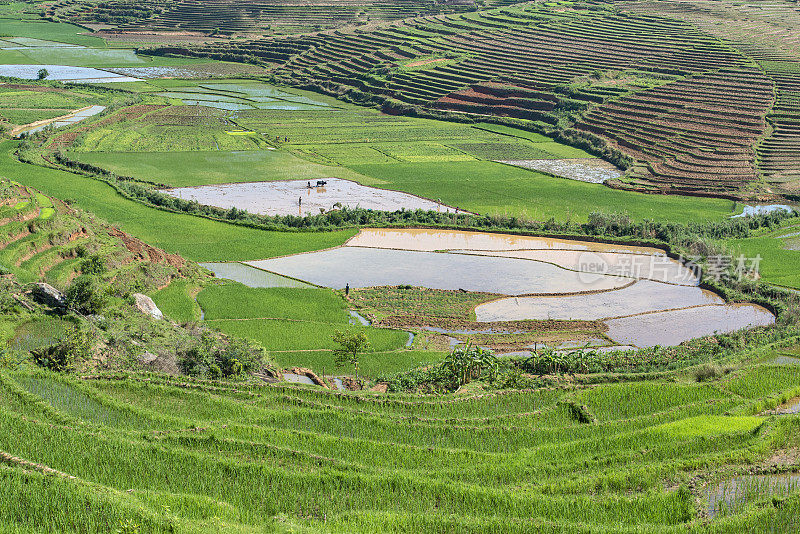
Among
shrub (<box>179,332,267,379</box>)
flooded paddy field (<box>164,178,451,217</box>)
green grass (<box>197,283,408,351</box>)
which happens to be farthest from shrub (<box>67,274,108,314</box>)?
flooded paddy field (<box>164,178,451,217</box>)

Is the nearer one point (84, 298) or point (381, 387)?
point (381, 387)

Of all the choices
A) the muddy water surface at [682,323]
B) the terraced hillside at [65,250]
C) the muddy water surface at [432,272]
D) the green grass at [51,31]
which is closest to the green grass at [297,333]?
the terraced hillside at [65,250]

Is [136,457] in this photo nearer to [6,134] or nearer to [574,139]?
[6,134]

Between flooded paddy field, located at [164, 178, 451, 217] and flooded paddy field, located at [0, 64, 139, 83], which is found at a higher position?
flooded paddy field, located at [0, 64, 139, 83]

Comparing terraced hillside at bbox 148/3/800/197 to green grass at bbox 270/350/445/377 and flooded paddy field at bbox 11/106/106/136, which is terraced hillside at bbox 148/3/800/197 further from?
green grass at bbox 270/350/445/377

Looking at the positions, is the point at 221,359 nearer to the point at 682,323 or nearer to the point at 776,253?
the point at 682,323

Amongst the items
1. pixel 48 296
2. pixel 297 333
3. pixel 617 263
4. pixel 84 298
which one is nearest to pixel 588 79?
pixel 617 263
